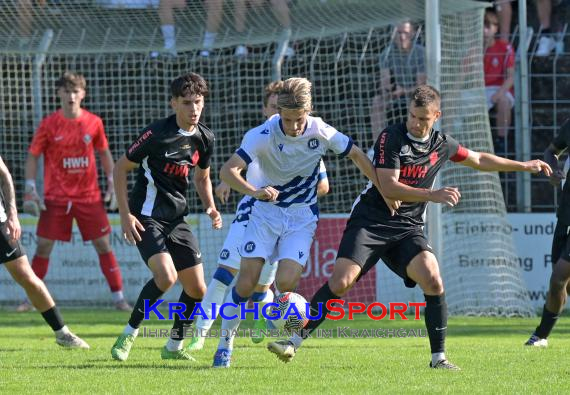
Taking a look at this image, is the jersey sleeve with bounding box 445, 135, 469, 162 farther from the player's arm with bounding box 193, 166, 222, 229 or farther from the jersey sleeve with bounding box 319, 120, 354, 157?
the player's arm with bounding box 193, 166, 222, 229

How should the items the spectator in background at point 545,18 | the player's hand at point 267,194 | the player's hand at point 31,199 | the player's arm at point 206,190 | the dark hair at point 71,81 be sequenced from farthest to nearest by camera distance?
the spectator in background at point 545,18, the player's hand at point 31,199, the dark hair at point 71,81, the player's arm at point 206,190, the player's hand at point 267,194

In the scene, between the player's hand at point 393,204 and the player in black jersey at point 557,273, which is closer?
the player's hand at point 393,204

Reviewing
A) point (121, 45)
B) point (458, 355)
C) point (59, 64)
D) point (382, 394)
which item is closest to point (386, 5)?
point (121, 45)

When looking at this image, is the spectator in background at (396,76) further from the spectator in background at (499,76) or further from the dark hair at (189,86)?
the dark hair at (189,86)

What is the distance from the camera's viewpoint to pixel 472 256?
13258 millimetres

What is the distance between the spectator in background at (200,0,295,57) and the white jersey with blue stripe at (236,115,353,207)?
230 inches

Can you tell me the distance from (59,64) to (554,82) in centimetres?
656

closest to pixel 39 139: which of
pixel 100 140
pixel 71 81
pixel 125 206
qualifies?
pixel 100 140

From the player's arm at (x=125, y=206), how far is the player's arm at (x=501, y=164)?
237 cm

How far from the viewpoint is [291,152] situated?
25.6ft

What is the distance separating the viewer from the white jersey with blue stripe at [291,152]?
772 centimetres

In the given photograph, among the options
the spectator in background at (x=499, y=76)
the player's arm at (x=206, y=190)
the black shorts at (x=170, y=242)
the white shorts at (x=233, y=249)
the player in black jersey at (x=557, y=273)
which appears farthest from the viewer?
the spectator in background at (x=499, y=76)

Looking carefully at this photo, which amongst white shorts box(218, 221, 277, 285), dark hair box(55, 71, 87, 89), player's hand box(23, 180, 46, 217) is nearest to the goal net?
player's hand box(23, 180, 46, 217)

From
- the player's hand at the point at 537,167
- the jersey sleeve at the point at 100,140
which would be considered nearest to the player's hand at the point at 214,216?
the player's hand at the point at 537,167
